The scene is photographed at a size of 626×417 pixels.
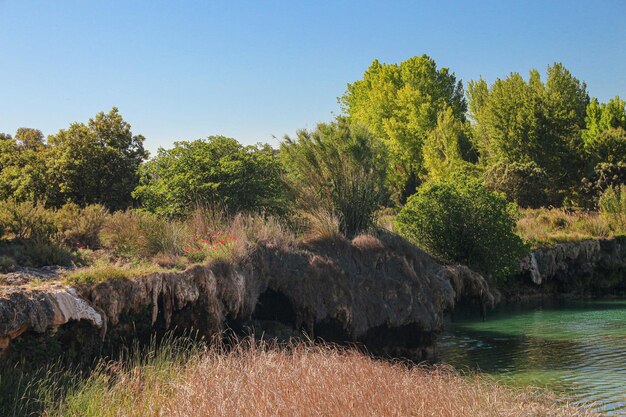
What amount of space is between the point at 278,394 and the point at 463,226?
15956 millimetres

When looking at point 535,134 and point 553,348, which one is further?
point 535,134

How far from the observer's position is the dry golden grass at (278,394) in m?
7.65

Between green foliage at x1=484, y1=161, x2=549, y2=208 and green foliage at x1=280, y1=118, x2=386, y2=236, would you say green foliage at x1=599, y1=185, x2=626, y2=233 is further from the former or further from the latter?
green foliage at x1=280, y1=118, x2=386, y2=236

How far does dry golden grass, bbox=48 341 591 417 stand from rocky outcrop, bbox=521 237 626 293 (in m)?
18.3

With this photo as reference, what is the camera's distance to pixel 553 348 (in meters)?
17.0

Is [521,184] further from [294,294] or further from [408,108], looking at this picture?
[294,294]

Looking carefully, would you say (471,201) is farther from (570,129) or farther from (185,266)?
(570,129)

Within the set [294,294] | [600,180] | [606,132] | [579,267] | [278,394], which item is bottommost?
[278,394]

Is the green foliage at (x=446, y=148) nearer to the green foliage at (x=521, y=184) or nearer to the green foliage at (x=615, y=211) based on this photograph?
the green foliage at (x=521, y=184)

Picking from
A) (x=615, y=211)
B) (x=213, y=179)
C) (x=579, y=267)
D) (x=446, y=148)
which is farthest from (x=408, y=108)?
(x=213, y=179)

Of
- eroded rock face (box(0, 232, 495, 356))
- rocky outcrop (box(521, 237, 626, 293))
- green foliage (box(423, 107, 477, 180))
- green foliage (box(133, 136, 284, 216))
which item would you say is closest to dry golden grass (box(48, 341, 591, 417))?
eroded rock face (box(0, 232, 495, 356))

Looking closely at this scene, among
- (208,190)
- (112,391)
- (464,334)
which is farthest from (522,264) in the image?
(112,391)

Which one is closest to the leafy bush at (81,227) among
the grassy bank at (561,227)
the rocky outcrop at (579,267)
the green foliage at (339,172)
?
the green foliage at (339,172)

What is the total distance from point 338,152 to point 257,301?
5.71m
